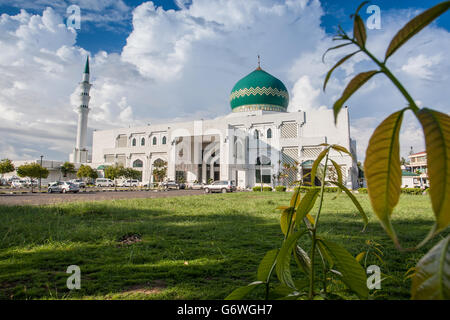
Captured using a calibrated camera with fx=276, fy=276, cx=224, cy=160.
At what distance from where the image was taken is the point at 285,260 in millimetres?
678

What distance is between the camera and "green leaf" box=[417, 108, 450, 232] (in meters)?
0.35

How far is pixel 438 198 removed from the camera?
35 centimetres

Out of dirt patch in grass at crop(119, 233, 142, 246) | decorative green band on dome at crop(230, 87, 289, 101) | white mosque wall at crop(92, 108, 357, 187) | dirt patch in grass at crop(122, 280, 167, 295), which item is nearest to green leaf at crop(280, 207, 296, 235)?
dirt patch in grass at crop(122, 280, 167, 295)

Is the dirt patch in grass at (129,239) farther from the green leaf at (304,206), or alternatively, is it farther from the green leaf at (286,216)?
the green leaf at (304,206)

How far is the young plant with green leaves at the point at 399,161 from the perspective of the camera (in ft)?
1.17

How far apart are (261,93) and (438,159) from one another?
29984mm

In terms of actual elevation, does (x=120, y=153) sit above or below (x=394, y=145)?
above

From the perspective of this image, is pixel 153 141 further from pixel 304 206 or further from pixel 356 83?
pixel 356 83

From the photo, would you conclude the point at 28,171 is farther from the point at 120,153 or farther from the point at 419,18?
the point at 419,18

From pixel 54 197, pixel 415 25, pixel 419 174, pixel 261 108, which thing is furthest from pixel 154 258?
pixel 261 108

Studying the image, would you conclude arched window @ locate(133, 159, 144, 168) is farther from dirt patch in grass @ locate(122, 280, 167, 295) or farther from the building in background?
dirt patch in grass @ locate(122, 280, 167, 295)

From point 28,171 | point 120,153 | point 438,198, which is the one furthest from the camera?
point 120,153

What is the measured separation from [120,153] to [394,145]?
3991 centimetres
